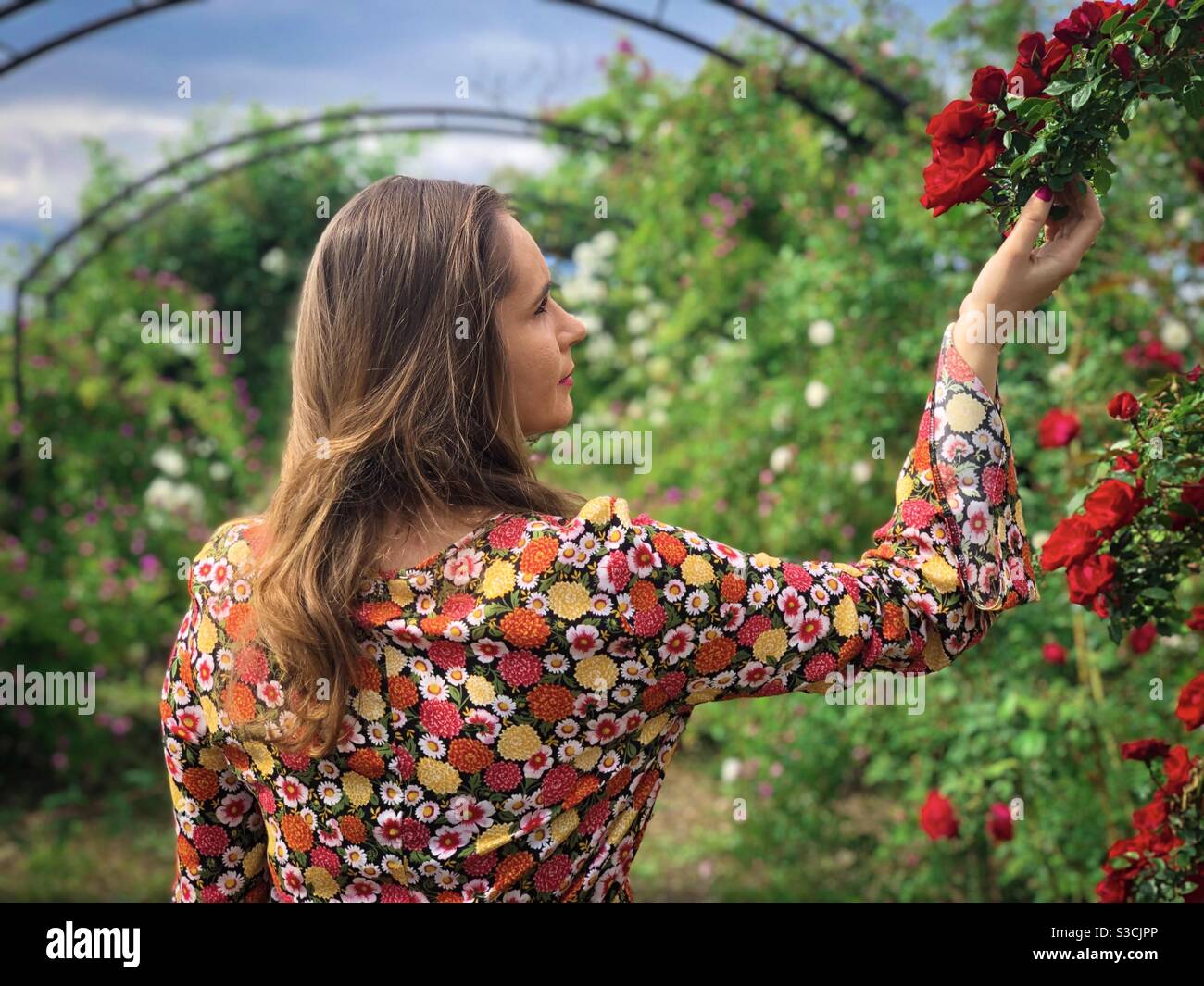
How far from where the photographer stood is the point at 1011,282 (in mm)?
1125

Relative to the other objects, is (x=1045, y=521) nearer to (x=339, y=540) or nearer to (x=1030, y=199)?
(x=1030, y=199)

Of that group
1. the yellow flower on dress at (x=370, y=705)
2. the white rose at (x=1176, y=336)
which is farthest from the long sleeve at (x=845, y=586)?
the white rose at (x=1176, y=336)

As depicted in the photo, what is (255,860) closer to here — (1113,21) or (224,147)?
(1113,21)

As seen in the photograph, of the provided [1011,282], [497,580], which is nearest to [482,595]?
[497,580]

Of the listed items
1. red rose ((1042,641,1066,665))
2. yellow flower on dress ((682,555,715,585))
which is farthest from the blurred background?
yellow flower on dress ((682,555,715,585))

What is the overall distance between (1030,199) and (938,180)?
94 millimetres

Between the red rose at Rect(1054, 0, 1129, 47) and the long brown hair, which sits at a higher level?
the red rose at Rect(1054, 0, 1129, 47)

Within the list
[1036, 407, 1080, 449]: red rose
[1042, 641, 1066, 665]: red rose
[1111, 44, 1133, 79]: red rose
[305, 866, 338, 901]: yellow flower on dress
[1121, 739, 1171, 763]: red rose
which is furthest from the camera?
[1042, 641, 1066, 665]: red rose

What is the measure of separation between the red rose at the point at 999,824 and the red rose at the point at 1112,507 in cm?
146

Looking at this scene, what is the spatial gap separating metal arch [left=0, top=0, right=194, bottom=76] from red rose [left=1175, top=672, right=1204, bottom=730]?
3070 millimetres

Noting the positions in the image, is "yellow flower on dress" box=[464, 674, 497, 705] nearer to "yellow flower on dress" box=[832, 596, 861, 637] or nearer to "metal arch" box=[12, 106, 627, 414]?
"yellow flower on dress" box=[832, 596, 861, 637]

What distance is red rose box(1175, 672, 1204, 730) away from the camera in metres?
1.39

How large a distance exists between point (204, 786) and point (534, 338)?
57 centimetres

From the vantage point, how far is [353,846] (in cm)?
107
